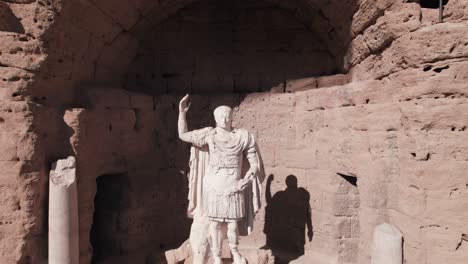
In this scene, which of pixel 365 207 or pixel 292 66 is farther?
pixel 292 66

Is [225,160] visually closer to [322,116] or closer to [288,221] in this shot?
[322,116]

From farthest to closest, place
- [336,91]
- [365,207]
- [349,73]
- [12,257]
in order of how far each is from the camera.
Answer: [349,73], [336,91], [365,207], [12,257]

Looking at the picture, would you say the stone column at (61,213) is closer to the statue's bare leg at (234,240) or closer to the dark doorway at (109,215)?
the dark doorway at (109,215)

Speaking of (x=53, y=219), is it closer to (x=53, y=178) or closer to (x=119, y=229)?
(x=53, y=178)

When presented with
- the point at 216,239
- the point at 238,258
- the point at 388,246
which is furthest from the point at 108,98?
the point at 388,246

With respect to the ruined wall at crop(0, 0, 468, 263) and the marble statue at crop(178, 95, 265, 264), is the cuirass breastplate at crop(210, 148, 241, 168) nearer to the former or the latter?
the marble statue at crop(178, 95, 265, 264)

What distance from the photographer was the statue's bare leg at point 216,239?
5.29 metres

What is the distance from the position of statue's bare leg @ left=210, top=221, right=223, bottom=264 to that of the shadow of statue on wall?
1.18 meters

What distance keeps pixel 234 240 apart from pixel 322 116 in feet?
7.42

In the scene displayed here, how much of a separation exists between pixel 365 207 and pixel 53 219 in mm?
4085

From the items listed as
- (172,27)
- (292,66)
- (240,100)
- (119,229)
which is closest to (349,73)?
(292,66)

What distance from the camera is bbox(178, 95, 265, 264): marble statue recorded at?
5156mm

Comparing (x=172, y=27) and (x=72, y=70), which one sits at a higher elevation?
(x=172, y=27)

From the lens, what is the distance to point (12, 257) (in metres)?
4.75
